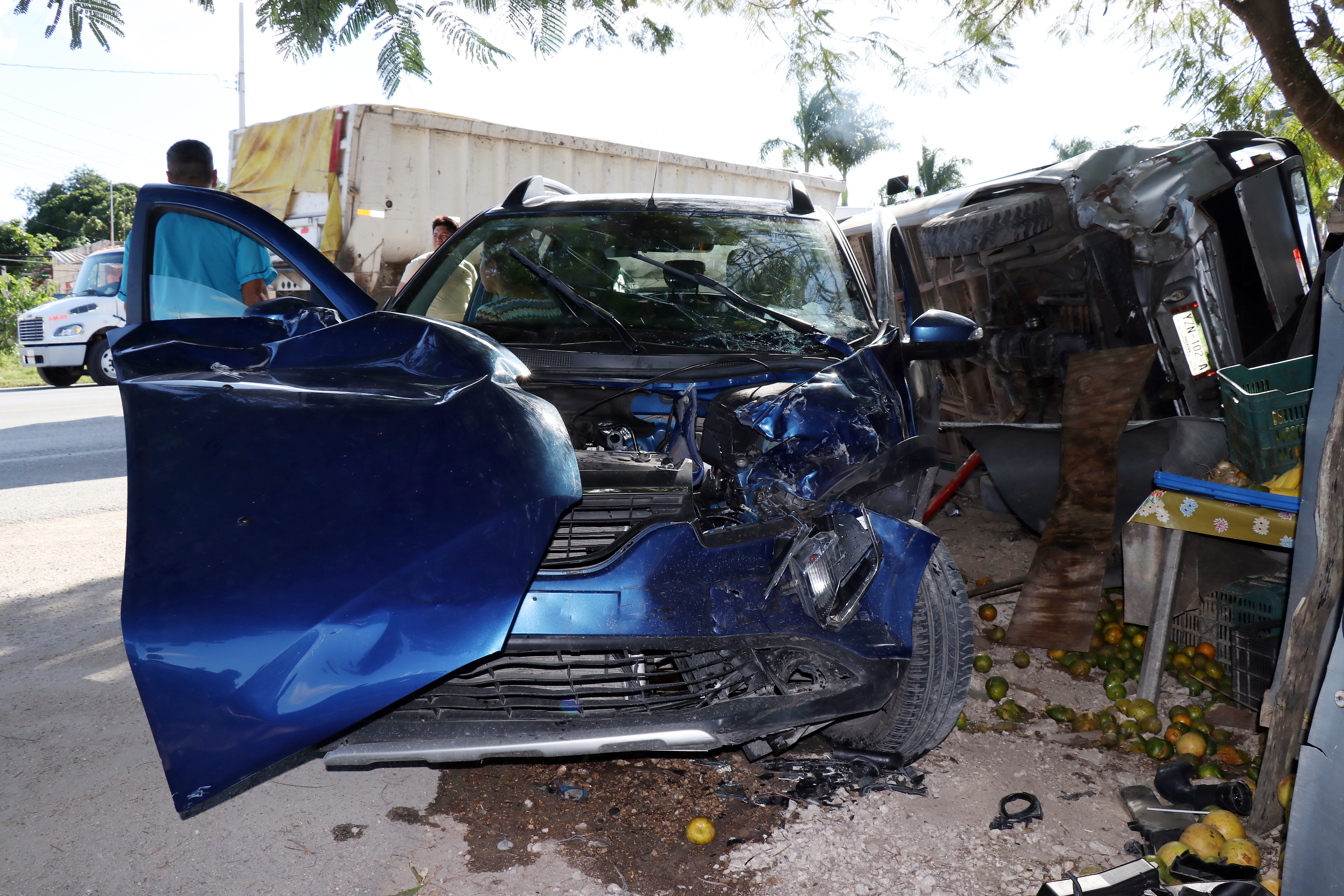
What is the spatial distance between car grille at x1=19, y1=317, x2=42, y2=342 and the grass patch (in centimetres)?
114

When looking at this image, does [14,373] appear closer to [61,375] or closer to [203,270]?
[61,375]

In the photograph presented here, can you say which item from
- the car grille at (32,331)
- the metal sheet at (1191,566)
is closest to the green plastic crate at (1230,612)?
the metal sheet at (1191,566)

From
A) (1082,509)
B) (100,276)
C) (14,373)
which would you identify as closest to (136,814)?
(1082,509)

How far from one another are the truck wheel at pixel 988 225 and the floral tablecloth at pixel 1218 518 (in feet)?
8.62

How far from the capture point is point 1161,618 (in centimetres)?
324

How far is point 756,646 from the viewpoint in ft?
6.95

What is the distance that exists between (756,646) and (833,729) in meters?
0.75

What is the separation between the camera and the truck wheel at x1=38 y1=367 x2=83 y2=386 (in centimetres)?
1367

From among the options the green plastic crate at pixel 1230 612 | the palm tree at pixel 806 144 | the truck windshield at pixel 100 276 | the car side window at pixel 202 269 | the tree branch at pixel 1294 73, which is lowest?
the green plastic crate at pixel 1230 612

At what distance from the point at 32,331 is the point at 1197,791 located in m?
16.1

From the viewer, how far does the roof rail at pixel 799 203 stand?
378 centimetres

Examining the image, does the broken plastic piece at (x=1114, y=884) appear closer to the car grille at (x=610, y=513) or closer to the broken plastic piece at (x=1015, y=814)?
the broken plastic piece at (x=1015, y=814)

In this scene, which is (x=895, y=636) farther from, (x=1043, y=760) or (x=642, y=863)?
(x=1043, y=760)

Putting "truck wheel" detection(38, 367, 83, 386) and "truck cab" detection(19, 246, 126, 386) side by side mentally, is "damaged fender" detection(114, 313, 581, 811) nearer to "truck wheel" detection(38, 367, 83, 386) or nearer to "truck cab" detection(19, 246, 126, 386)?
"truck cab" detection(19, 246, 126, 386)
